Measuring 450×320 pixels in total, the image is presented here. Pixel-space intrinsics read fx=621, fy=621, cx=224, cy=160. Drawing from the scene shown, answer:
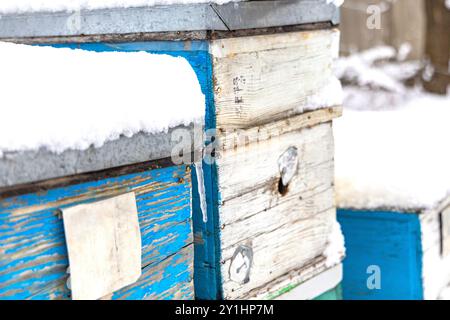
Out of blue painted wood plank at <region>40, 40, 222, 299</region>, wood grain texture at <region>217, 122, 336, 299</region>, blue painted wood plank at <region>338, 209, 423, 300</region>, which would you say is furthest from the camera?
blue painted wood plank at <region>338, 209, 423, 300</region>

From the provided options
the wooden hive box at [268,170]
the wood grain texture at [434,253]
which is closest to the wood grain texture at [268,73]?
the wooden hive box at [268,170]

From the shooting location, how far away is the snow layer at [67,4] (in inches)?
73.2

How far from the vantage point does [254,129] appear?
1.93 metres

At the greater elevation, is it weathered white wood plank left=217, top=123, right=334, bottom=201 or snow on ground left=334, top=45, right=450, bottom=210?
weathered white wood plank left=217, top=123, right=334, bottom=201

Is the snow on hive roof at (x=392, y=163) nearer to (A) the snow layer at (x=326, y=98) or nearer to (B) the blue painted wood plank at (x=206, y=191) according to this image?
(A) the snow layer at (x=326, y=98)

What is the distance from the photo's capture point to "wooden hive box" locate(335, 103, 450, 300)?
2.70m

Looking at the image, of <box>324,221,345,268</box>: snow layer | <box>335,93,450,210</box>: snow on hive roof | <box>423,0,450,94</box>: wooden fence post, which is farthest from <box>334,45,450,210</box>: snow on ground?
<box>423,0,450,94</box>: wooden fence post

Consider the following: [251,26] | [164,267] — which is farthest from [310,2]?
[164,267]

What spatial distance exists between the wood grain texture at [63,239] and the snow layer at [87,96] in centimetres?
12

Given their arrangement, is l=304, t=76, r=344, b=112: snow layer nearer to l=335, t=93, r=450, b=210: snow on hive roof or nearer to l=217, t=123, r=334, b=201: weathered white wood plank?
l=217, t=123, r=334, b=201: weathered white wood plank

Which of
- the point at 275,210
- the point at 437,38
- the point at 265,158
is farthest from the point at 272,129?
the point at 437,38

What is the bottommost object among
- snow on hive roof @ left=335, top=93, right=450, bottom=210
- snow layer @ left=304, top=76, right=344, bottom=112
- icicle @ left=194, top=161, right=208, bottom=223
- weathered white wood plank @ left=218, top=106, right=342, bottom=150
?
snow on hive roof @ left=335, top=93, right=450, bottom=210
